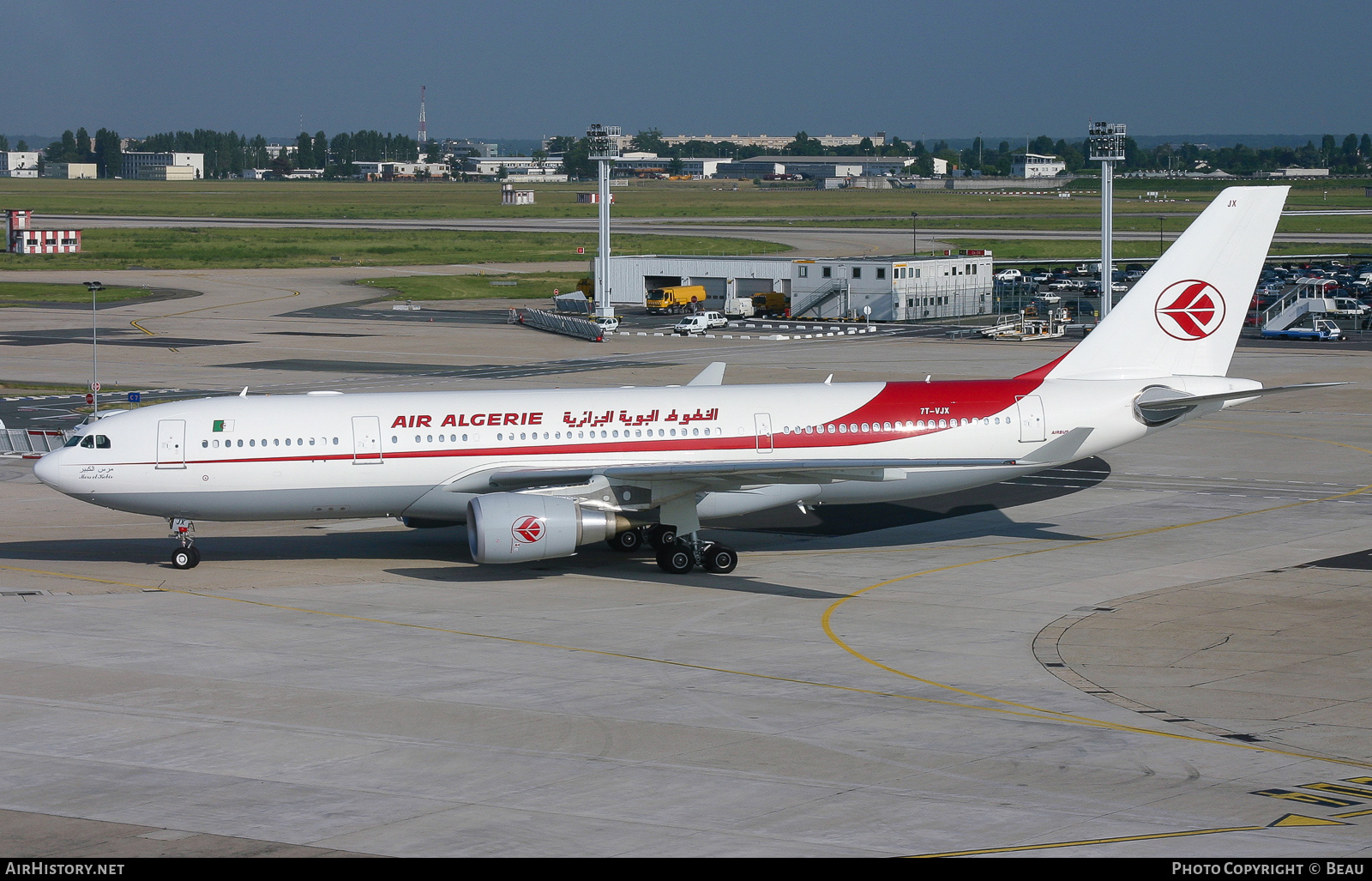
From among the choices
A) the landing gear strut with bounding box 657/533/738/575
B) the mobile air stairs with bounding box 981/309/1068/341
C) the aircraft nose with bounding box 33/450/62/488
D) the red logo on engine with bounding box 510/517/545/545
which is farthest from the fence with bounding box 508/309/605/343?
the red logo on engine with bounding box 510/517/545/545

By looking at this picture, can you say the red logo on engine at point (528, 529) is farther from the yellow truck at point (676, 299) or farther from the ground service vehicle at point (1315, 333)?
the yellow truck at point (676, 299)

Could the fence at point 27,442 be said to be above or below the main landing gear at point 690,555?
above

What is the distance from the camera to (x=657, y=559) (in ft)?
128

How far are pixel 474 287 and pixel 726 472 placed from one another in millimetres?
112961

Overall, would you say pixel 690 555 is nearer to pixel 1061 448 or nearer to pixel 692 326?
pixel 1061 448

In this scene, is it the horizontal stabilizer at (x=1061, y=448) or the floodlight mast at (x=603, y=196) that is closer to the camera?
the horizontal stabilizer at (x=1061, y=448)

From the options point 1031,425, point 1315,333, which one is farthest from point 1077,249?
point 1031,425

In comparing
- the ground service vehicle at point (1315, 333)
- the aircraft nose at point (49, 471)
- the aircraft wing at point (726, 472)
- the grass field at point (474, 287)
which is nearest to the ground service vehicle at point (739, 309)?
the grass field at point (474, 287)

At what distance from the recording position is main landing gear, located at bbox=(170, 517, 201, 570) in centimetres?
3944

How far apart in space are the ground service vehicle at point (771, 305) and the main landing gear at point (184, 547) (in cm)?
8946

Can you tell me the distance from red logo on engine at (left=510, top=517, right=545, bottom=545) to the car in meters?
73.8

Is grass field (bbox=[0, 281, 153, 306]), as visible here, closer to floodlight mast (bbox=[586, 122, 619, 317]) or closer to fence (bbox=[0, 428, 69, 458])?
floodlight mast (bbox=[586, 122, 619, 317])

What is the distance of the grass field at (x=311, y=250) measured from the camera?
545 feet

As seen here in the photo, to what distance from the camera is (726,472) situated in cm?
3709
